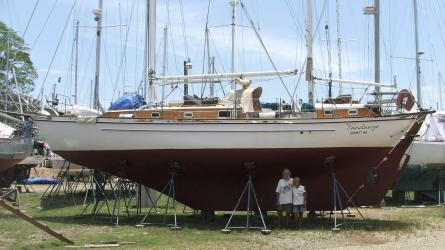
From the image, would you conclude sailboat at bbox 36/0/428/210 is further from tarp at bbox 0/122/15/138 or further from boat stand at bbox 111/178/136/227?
tarp at bbox 0/122/15/138

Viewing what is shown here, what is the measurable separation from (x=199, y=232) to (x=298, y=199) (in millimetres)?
2812

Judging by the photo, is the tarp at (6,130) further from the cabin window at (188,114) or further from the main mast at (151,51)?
the cabin window at (188,114)

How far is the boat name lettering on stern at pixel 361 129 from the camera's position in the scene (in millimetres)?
15703

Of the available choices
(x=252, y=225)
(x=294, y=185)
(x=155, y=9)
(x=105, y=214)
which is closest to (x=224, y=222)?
(x=252, y=225)

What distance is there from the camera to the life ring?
16.2 metres

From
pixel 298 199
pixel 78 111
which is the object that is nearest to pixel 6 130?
pixel 78 111

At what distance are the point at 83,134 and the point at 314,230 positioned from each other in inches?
283

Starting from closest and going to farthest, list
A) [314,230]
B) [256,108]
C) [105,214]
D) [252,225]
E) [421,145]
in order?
[314,230] < [252,225] < [256,108] < [105,214] < [421,145]

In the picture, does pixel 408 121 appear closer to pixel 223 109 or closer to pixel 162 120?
pixel 223 109

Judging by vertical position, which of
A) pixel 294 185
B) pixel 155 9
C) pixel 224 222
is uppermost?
pixel 155 9

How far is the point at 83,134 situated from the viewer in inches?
655

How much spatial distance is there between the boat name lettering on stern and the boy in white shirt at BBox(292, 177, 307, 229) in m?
2.01

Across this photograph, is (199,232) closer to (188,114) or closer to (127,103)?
(188,114)

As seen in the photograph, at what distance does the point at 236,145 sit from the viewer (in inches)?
625
